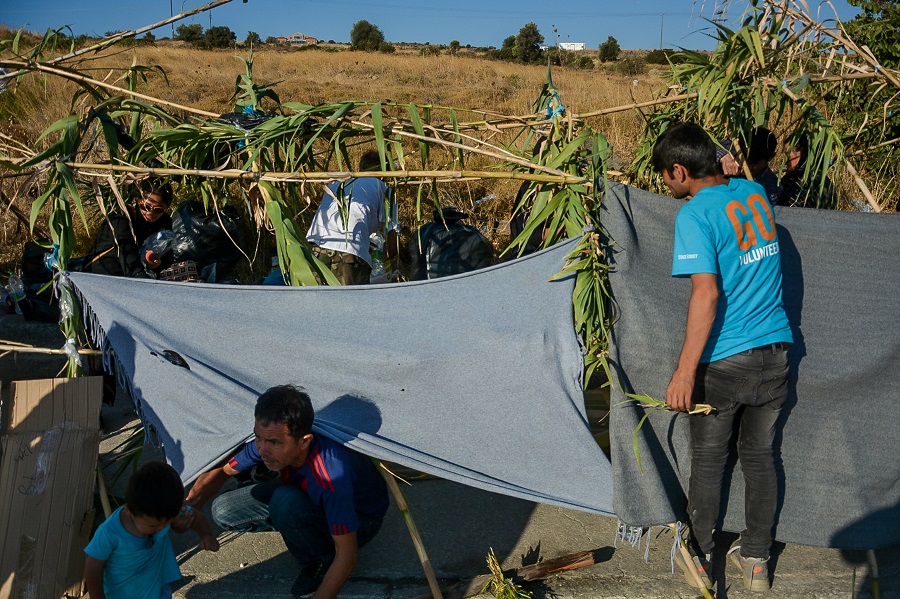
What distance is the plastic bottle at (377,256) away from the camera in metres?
5.02

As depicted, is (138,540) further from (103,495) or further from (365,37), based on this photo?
(365,37)

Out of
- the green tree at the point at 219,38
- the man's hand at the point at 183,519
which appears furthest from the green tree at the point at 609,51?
the man's hand at the point at 183,519

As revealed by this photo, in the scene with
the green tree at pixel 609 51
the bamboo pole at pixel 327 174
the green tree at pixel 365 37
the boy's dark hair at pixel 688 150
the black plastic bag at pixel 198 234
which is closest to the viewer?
the boy's dark hair at pixel 688 150

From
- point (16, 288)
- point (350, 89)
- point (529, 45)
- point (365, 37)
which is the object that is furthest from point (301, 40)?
point (16, 288)

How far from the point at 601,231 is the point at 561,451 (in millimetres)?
882

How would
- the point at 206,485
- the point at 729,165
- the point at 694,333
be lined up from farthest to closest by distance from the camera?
1. the point at 729,165
2. the point at 206,485
3. the point at 694,333

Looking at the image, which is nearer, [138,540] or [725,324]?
[138,540]

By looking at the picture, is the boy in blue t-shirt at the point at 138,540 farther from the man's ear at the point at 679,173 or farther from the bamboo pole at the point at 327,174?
the man's ear at the point at 679,173

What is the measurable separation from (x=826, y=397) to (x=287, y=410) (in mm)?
2141

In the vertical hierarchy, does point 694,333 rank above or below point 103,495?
above

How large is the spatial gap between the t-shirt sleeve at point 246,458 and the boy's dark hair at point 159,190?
183cm

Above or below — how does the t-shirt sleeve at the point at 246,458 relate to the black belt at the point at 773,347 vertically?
below

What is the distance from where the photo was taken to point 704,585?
3.25 m

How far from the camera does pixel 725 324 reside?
304 cm
